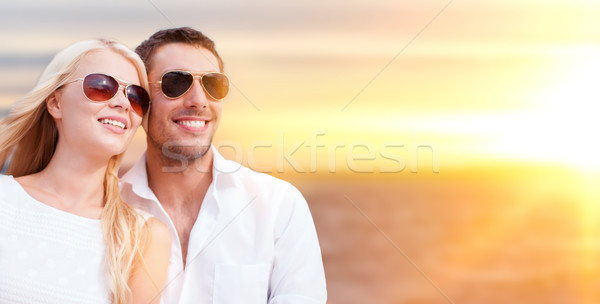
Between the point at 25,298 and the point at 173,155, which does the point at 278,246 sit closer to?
the point at 173,155

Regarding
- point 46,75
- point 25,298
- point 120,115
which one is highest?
point 46,75

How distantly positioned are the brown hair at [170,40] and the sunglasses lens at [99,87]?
711mm

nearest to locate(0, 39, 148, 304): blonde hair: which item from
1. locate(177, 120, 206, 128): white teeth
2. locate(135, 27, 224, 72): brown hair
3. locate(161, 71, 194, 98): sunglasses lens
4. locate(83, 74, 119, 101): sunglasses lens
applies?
locate(83, 74, 119, 101): sunglasses lens

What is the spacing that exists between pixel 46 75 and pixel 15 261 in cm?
81

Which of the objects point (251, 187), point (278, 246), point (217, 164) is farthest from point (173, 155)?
point (278, 246)

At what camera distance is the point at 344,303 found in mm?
10102

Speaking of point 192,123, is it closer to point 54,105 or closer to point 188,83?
point 188,83

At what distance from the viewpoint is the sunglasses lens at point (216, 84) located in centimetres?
341

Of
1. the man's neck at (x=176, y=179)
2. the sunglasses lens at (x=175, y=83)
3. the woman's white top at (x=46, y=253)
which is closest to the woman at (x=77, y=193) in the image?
the woman's white top at (x=46, y=253)

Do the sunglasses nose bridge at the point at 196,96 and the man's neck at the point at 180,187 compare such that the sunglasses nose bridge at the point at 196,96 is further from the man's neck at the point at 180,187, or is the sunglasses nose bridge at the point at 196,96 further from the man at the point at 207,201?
the man's neck at the point at 180,187

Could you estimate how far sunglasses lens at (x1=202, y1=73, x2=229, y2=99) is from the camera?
3.41 m

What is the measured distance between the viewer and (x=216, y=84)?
3.44m

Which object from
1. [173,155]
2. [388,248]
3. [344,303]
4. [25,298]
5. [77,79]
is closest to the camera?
[25,298]

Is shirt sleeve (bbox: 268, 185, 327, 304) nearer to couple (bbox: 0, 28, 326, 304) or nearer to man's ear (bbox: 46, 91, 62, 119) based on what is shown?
couple (bbox: 0, 28, 326, 304)
